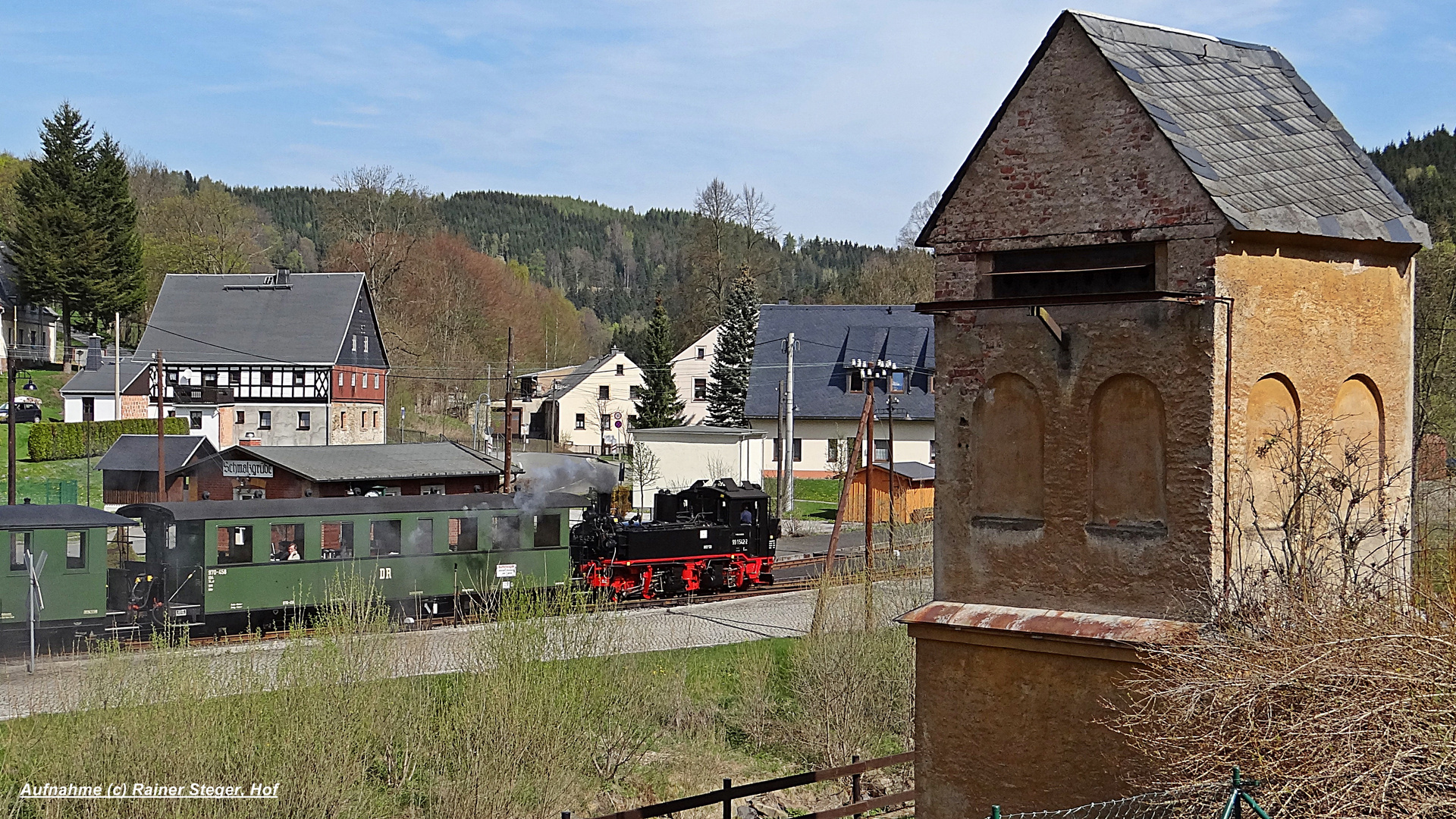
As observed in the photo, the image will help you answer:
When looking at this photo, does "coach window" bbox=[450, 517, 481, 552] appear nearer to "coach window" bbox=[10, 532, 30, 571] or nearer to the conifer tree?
"coach window" bbox=[10, 532, 30, 571]

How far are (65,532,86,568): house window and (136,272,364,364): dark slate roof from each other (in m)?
36.1

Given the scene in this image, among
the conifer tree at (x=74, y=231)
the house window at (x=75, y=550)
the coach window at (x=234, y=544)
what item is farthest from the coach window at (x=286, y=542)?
the conifer tree at (x=74, y=231)

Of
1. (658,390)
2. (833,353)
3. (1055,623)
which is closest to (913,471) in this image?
(833,353)

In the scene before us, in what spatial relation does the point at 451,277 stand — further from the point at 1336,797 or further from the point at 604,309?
the point at 1336,797

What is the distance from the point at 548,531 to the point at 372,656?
558 inches

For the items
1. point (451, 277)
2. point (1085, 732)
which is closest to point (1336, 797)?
point (1085, 732)

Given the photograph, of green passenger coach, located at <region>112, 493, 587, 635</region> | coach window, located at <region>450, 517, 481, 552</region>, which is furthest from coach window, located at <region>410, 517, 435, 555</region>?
coach window, located at <region>450, 517, 481, 552</region>

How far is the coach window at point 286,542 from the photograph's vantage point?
24.4 meters

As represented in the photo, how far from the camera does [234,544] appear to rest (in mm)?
23891

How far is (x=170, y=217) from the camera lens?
273 ft

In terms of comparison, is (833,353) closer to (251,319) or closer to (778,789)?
(251,319)

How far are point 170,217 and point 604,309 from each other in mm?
73292

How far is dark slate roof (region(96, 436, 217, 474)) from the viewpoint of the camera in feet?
134

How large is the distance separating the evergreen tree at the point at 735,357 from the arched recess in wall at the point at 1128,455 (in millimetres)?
58006
